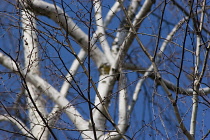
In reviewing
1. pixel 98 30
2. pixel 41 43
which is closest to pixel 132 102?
pixel 98 30

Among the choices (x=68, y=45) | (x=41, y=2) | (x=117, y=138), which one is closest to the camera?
(x=68, y=45)

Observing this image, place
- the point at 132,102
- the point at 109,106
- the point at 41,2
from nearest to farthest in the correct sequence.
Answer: the point at 41,2
the point at 109,106
the point at 132,102

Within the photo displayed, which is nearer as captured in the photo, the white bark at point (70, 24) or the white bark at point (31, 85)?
the white bark at point (31, 85)

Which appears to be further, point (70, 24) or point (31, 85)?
point (31, 85)

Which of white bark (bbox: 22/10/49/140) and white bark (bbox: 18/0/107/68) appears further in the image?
white bark (bbox: 18/0/107/68)

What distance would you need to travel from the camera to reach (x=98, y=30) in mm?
4262

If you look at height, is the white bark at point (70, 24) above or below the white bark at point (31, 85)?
above

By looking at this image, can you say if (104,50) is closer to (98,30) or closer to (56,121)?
(98,30)

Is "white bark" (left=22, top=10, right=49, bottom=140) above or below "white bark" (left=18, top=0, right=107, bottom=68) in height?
below

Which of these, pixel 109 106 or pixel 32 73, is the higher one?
pixel 32 73

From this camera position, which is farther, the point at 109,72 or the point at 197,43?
the point at 109,72

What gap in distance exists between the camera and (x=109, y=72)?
375cm

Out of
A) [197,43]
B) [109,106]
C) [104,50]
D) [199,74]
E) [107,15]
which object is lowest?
[199,74]

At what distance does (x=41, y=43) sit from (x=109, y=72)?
68.6 inches
